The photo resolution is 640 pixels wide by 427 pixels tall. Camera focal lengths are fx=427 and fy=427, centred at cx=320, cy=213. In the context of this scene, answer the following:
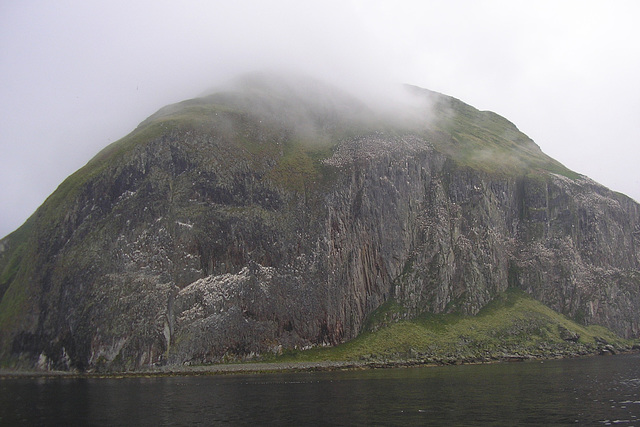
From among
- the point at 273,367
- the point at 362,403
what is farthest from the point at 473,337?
the point at 362,403

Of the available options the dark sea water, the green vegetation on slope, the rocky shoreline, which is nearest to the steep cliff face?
the rocky shoreline

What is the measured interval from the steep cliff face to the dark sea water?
42203 millimetres

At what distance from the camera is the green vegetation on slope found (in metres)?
106

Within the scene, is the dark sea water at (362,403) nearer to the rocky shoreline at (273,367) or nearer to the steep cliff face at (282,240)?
the rocky shoreline at (273,367)

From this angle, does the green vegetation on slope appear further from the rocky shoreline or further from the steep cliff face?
the steep cliff face

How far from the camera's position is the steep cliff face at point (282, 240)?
108 metres

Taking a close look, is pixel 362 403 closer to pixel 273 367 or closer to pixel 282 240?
pixel 273 367

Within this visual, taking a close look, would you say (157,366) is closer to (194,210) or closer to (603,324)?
(194,210)

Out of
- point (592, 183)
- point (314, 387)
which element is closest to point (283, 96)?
point (592, 183)

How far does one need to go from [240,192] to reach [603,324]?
117282mm

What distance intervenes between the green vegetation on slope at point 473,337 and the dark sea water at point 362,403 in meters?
39.7

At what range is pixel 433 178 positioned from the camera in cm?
14962

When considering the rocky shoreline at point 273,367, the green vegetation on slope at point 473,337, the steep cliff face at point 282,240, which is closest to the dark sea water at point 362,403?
the rocky shoreline at point 273,367

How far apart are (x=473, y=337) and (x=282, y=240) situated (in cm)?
5841
